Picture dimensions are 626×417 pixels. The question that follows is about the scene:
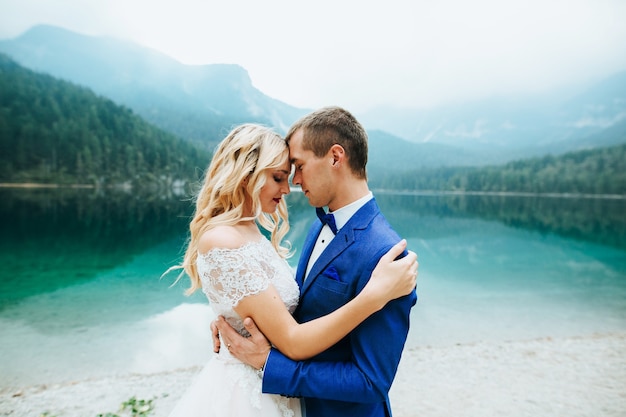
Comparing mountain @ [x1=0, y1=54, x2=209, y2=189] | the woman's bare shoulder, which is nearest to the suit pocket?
the woman's bare shoulder

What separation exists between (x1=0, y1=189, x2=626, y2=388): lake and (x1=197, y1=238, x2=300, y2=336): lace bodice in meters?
8.57

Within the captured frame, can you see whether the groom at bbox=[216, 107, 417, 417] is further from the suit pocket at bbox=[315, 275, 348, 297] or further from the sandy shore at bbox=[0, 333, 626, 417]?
the sandy shore at bbox=[0, 333, 626, 417]

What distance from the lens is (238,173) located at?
2.68m

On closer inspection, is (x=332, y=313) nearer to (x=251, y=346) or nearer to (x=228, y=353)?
(x=251, y=346)

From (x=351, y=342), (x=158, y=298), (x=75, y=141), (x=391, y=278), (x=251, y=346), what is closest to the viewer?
(x=391, y=278)

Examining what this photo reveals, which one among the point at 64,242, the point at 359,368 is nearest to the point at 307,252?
the point at 359,368

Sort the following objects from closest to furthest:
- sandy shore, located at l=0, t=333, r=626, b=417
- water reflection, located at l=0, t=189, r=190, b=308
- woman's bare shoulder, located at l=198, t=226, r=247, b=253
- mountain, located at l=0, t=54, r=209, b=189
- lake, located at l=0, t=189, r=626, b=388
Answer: woman's bare shoulder, located at l=198, t=226, r=247, b=253, sandy shore, located at l=0, t=333, r=626, b=417, lake, located at l=0, t=189, r=626, b=388, water reflection, located at l=0, t=189, r=190, b=308, mountain, located at l=0, t=54, r=209, b=189

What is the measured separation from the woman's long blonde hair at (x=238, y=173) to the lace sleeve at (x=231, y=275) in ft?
0.92

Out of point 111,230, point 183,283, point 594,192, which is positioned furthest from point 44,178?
point 594,192

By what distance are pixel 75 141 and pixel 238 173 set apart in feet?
342

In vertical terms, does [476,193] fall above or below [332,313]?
below

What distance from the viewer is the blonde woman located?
206 centimetres

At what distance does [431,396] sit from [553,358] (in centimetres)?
429

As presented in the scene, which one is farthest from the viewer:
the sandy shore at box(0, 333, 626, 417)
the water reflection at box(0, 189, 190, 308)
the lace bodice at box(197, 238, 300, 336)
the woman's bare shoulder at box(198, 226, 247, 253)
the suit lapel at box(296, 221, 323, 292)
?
the water reflection at box(0, 189, 190, 308)
